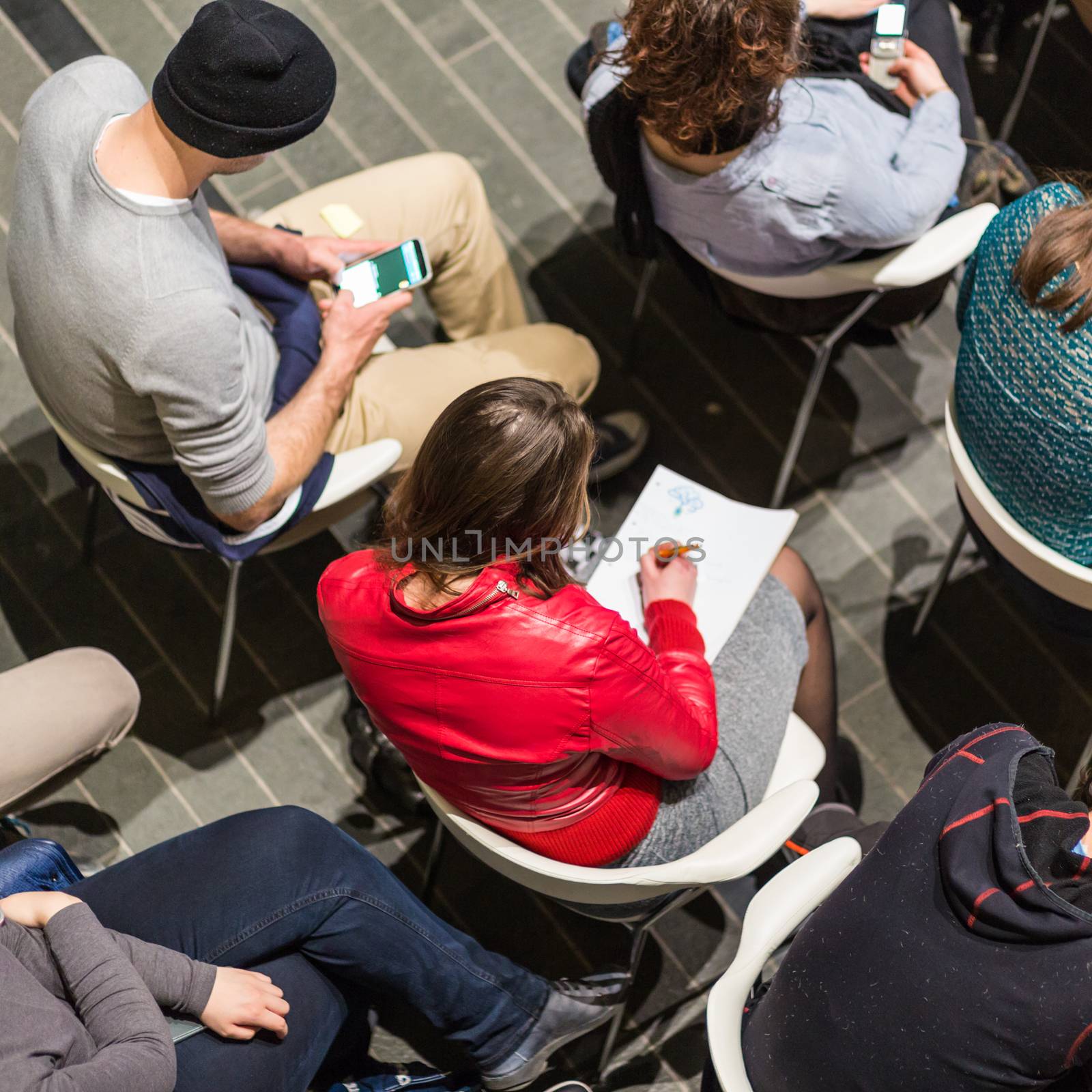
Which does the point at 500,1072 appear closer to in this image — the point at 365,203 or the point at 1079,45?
the point at 365,203

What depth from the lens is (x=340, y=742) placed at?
2525mm

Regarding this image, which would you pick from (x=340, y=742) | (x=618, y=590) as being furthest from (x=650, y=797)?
(x=340, y=742)

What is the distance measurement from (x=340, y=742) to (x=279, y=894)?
74 centimetres

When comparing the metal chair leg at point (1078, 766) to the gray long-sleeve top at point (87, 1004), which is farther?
the metal chair leg at point (1078, 766)

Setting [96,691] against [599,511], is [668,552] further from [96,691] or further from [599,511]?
[96,691]

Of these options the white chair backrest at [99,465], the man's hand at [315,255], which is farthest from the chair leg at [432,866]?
the man's hand at [315,255]

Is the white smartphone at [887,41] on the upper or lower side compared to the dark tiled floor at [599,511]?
upper

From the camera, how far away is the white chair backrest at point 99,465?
1987 mm

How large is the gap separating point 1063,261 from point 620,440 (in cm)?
124

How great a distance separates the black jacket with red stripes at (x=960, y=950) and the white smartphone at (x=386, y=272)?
1.34 m

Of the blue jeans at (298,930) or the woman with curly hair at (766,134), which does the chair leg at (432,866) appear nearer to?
the blue jeans at (298,930)

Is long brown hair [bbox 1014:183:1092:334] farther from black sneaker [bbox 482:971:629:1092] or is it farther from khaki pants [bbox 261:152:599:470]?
black sneaker [bbox 482:971:629:1092]

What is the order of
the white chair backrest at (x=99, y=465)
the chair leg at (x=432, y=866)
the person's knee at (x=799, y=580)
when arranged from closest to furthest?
1. the white chair backrest at (x=99, y=465)
2. the person's knee at (x=799, y=580)
3. the chair leg at (x=432, y=866)

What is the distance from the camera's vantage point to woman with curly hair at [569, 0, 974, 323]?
1.81 metres
